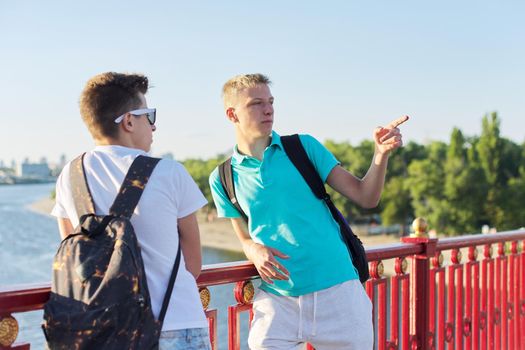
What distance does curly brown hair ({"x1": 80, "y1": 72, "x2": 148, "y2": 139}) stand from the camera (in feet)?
6.23

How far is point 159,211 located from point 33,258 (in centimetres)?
6058

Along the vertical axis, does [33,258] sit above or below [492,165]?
below

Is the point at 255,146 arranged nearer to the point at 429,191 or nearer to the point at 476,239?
the point at 476,239

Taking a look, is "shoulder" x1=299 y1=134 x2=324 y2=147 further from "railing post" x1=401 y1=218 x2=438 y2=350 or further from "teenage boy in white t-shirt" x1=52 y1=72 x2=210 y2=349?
"railing post" x1=401 y1=218 x2=438 y2=350

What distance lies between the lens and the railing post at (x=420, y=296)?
371 cm

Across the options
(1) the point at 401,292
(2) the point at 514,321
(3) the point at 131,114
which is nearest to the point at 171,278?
(3) the point at 131,114

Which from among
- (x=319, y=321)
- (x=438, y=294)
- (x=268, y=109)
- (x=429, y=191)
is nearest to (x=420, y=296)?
(x=438, y=294)

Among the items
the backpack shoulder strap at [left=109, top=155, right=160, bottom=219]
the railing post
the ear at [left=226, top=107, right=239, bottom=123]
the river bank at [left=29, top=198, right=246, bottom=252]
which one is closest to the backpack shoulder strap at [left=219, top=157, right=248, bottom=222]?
the ear at [left=226, top=107, right=239, bottom=123]

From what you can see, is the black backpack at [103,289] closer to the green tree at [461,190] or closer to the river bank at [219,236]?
the green tree at [461,190]

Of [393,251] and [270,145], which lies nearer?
[270,145]

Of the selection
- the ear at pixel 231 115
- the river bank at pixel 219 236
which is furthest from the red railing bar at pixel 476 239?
the river bank at pixel 219 236

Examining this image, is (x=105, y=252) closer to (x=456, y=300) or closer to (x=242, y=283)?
(x=242, y=283)

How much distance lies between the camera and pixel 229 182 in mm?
2672

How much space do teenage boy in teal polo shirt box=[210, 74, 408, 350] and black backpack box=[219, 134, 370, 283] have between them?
24 mm
